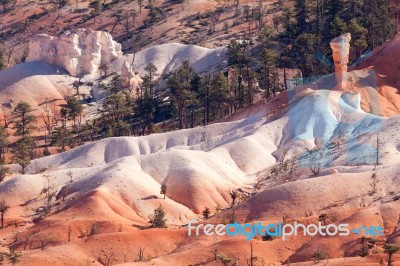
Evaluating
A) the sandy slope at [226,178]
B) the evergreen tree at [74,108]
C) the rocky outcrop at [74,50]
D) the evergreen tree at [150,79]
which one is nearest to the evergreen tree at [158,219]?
the sandy slope at [226,178]

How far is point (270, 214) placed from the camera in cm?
7169

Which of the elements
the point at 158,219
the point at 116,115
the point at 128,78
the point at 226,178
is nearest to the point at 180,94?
the point at 116,115

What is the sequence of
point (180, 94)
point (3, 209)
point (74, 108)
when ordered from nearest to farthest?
point (3, 209) → point (180, 94) → point (74, 108)

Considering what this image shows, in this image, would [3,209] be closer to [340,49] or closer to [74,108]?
[340,49]

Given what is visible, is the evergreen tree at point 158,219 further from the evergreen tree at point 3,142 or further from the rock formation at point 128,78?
the rock formation at point 128,78

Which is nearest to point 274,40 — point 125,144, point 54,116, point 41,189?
point 54,116

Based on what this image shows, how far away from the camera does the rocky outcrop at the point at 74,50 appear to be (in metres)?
137

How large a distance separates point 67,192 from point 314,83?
2647 centimetres

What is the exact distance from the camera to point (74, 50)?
136875mm

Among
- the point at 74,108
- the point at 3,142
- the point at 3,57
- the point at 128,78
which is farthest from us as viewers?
the point at 3,57

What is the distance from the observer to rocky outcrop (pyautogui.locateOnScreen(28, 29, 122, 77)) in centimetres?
13700

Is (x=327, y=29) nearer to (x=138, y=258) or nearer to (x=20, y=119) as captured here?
(x=20, y=119)

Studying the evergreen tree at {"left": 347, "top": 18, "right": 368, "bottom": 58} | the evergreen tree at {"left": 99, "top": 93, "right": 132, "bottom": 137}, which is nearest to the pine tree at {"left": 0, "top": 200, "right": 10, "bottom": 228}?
the evergreen tree at {"left": 99, "top": 93, "right": 132, "bottom": 137}

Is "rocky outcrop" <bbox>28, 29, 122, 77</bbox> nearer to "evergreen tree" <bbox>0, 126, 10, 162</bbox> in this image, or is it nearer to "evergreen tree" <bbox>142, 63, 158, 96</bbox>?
"evergreen tree" <bbox>142, 63, 158, 96</bbox>
